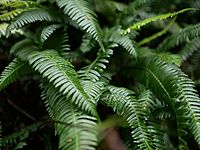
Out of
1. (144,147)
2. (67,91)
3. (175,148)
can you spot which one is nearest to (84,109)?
(67,91)

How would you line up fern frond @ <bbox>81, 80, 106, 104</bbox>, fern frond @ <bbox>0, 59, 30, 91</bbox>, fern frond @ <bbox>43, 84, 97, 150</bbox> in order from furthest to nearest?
fern frond @ <bbox>0, 59, 30, 91</bbox> → fern frond @ <bbox>81, 80, 106, 104</bbox> → fern frond @ <bbox>43, 84, 97, 150</bbox>

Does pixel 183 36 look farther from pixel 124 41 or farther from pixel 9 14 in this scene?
pixel 9 14

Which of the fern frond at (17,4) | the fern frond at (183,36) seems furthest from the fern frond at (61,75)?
the fern frond at (183,36)

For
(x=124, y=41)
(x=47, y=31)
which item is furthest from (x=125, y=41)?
(x=47, y=31)

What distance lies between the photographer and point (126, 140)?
2.22m

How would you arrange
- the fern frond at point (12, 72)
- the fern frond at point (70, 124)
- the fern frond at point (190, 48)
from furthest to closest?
1. the fern frond at point (190, 48)
2. the fern frond at point (12, 72)
3. the fern frond at point (70, 124)

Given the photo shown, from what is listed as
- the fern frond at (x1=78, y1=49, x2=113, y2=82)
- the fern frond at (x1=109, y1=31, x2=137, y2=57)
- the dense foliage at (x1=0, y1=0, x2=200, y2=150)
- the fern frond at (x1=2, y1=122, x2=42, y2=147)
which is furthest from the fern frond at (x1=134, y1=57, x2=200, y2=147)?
the fern frond at (x1=2, y1=122, x2=42, y2=147)

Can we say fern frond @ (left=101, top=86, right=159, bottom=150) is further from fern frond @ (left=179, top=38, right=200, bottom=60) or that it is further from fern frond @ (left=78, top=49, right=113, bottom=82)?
fern frond @ (left=179, top=38, right=200, bottom=60)

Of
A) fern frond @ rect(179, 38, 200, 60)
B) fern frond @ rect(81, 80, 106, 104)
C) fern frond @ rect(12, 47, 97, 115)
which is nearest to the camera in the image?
fern frond @ rect(12, 47, 97, 115)

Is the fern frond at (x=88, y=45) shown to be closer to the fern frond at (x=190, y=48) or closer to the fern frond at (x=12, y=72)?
the fern frond at (x=12, y=72)

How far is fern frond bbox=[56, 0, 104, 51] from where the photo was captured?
88.9 inches

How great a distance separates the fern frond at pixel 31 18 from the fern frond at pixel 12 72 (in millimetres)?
227

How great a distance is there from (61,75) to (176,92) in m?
0.77

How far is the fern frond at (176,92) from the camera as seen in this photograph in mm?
2049
